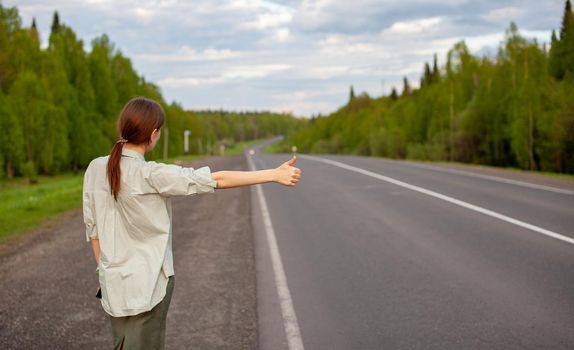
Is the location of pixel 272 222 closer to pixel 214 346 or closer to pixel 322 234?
pixel 322 234

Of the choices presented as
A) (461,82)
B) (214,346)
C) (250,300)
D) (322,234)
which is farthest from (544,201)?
(461,82)

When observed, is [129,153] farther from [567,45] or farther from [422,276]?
[567,45]

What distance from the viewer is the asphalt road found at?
5.34 meters

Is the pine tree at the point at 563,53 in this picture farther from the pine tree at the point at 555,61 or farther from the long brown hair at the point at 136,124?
the long brown hair at the point at 136,124

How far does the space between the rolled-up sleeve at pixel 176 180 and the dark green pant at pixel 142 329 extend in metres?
0.47

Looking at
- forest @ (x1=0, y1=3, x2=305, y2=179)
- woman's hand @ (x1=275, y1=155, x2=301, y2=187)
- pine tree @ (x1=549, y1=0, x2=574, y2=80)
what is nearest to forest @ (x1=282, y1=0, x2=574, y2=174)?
pine tree @ (x1=549, y1=0, x2=574, y2=80)

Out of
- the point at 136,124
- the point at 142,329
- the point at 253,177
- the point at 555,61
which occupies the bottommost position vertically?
the point at 142,329

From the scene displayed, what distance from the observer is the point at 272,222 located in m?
12.3

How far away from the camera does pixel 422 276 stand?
741cm

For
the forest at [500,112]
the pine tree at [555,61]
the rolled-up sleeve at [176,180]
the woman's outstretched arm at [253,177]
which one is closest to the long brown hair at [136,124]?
the rolled-up sleeve at [176,180]

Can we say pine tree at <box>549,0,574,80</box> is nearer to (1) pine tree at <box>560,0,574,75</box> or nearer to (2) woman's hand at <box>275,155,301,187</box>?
(1) pine tree at <box>560,0,574,75</box>

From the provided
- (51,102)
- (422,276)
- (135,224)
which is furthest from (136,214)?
(51,102)

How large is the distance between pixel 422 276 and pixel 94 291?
380 centimetres

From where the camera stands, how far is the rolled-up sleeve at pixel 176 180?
2787 mm
